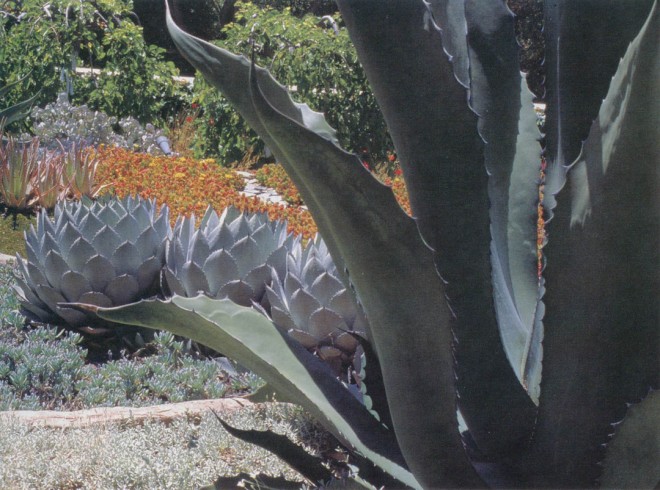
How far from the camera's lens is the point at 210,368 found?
309 centimetres

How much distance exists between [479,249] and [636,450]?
0.40 meters

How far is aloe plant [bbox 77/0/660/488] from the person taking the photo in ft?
3.71

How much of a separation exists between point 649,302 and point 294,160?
0.59m

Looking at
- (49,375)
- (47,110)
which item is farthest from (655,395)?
(47,110)

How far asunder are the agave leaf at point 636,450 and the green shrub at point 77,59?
9345 mm

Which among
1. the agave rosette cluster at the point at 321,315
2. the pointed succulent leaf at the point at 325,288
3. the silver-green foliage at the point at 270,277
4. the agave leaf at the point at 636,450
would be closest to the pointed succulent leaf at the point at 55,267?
the silver-green foliage at the point at 270,277

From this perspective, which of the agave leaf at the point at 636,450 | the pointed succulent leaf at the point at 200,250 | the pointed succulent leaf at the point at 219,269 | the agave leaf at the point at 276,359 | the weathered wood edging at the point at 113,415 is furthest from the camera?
the pointed succulent leaf at the point at 200,250

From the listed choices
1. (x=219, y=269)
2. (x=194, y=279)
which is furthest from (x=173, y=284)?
(x=219, y=269)

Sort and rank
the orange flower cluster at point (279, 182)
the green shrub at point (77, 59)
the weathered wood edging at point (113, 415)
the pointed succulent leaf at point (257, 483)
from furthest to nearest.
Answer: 1. the green shrub at point (77, 59)
2. the orange flower cluster at point (279, 182)
3. the weathered wood edging at point (113, 415)
4. the pointed succulent leaf at point (257, 483)

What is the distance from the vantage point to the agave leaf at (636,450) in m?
1.16

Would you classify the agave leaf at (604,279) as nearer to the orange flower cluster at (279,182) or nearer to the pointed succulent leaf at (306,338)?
the pointed succulent leaf at (306,338)

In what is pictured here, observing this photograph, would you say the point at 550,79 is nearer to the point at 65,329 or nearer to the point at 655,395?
the point at 655,395

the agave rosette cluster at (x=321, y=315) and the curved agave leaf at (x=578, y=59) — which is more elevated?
the curved agave leaf at (x=578, y=59)

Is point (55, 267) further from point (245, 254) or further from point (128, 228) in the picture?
point (245, 254)
